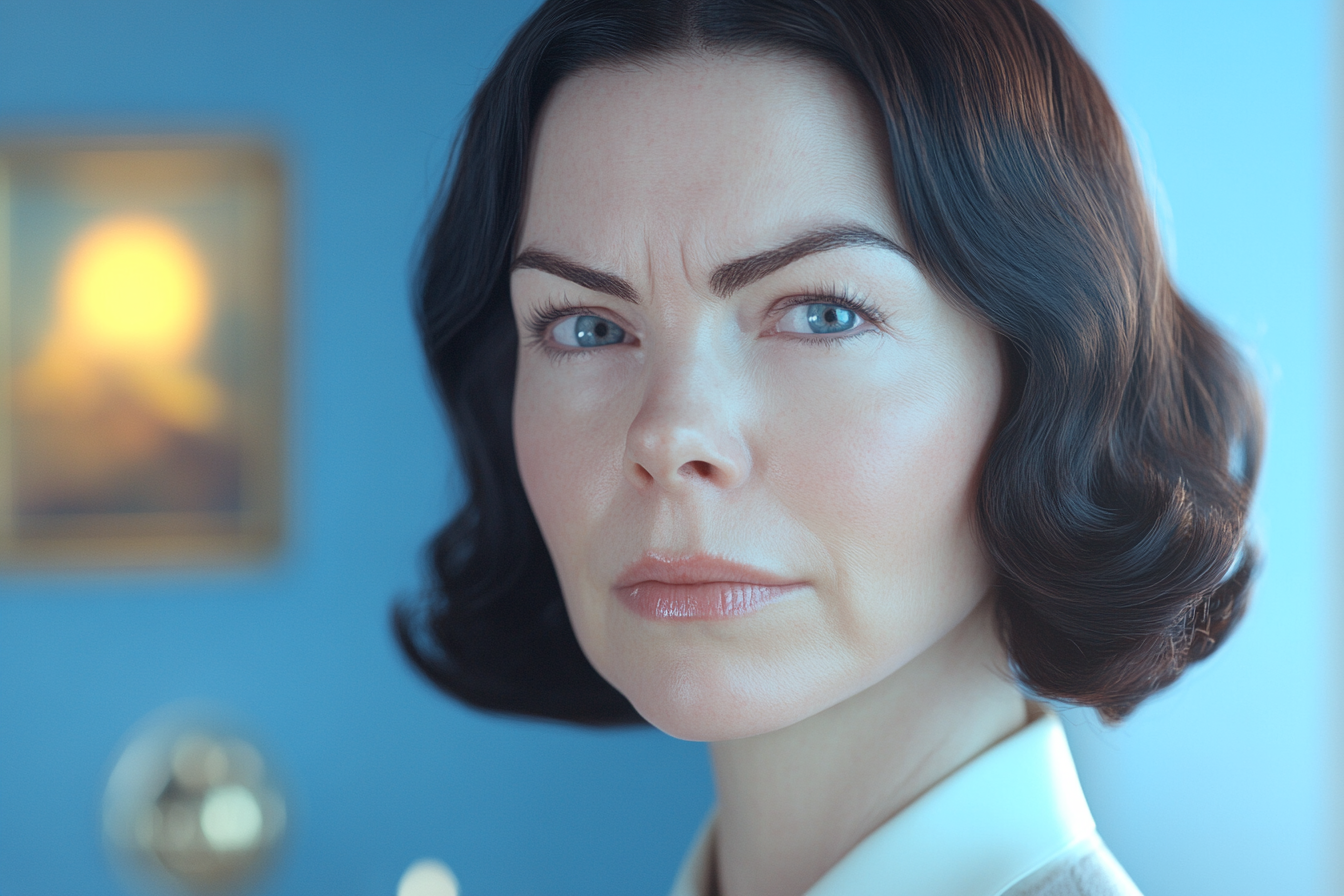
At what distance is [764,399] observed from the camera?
636mm

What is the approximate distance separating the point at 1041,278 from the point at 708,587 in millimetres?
277

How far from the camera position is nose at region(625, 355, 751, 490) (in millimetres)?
610

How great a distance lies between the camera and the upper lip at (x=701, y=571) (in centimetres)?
63

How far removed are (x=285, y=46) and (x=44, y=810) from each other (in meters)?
1.55

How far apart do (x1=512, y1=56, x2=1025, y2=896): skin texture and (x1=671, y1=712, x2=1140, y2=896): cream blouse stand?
9cm

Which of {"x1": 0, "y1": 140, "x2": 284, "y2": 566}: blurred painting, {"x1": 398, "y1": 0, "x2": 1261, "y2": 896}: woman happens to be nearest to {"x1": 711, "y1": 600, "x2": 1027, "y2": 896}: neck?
{"x1": 398, "y1": 0, "x2": 1261, "y2": 896}: woman

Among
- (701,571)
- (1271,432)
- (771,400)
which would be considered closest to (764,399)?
(771,400)

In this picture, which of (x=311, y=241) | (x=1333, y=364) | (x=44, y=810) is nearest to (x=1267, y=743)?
(x=1333, y=364)

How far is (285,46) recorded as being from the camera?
6.62ft

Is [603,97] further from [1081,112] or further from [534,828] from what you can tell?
[534,828]

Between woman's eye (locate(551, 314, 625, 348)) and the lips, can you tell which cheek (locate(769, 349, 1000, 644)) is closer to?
the lips

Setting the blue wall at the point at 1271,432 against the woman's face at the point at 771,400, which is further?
the blue wall at the point at 1271,432

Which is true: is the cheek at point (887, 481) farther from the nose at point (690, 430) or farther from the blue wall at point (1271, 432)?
the blue wall at point (1271, 432)

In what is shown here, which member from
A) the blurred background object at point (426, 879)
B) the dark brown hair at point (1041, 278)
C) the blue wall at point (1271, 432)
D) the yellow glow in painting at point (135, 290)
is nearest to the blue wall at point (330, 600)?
→ the blurred background object at point (426, 879)
